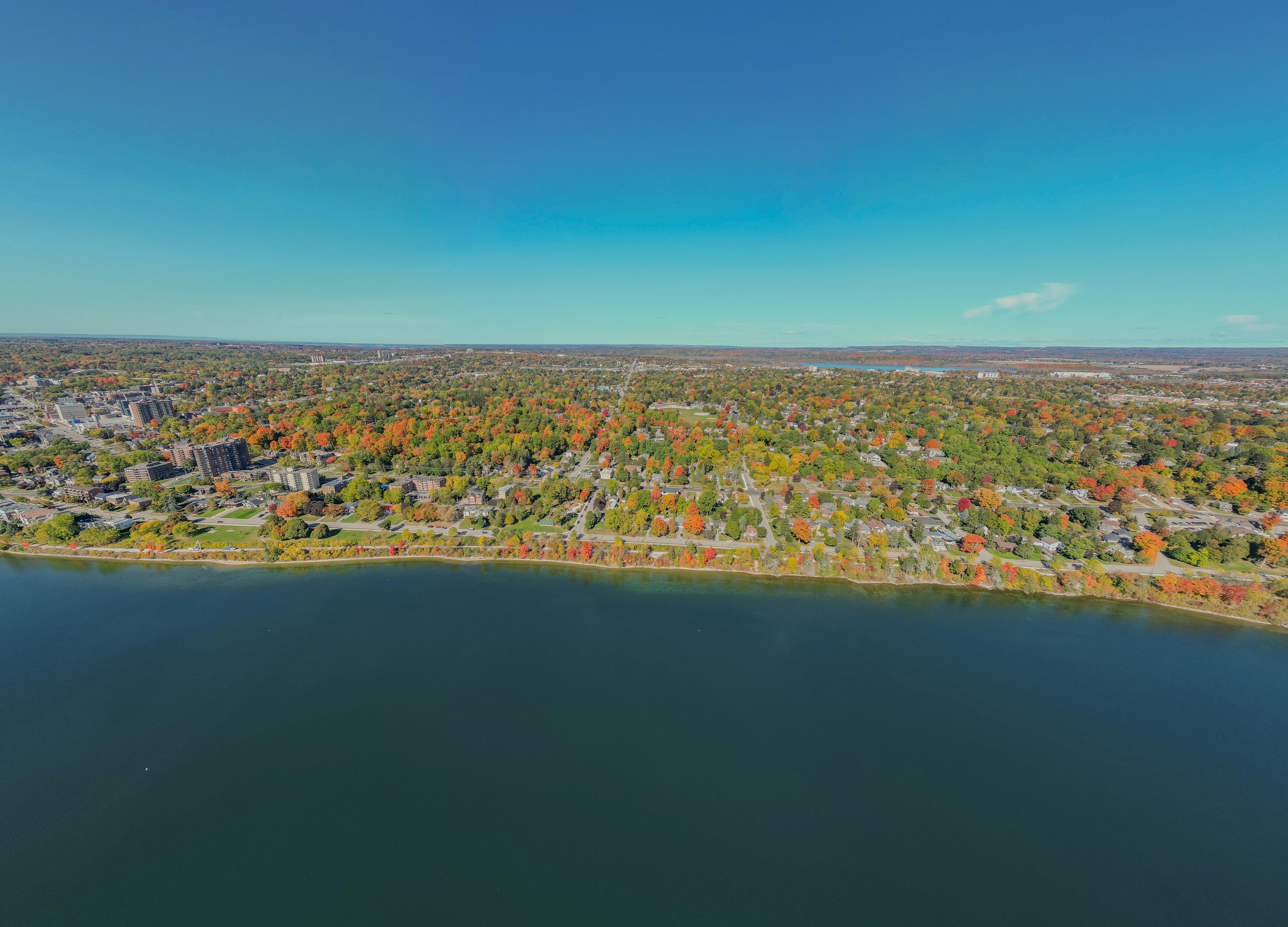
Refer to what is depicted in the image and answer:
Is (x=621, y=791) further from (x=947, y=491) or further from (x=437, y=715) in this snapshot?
(x=947, y=491)

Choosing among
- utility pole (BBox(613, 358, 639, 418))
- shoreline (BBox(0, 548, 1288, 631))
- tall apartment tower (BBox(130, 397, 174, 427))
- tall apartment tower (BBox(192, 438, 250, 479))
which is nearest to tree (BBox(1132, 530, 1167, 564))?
shoreline (BBox(0, 548, 1288, 631))

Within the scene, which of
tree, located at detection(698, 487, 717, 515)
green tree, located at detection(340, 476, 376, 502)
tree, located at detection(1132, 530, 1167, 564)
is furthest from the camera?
green tree, located at detection(340, 476, 376, 502)

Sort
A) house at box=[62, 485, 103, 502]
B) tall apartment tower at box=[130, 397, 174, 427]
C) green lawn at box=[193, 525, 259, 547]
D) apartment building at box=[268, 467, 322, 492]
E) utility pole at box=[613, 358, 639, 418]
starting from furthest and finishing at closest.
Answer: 1. utility pole at box=[613, 358, 639, 418]
2. tall apartment tower at box=[130, 397, 174, 427]
3. apartment building at box=[268, 467, 322, 492]
4. house at box=[62, 485, 103, 502]
5. green lawn at box=[193, 525, 259, 547]

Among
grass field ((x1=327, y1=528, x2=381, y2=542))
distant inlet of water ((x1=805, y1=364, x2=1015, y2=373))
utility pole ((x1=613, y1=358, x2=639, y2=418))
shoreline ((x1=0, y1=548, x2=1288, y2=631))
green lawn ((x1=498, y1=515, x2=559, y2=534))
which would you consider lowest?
shoreline ((x1=0, y1=548, x2=1288, y2=631))

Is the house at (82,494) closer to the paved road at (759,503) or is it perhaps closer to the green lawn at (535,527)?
the green lawn at (535,527)

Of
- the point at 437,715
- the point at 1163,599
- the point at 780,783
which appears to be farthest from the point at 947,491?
the point at 437,715

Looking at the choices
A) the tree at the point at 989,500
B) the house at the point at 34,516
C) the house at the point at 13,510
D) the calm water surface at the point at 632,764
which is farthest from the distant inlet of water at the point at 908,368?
the house at the point at 13,510

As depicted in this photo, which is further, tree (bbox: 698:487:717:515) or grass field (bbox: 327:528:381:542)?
tree (bbox: 698:487:717:515)

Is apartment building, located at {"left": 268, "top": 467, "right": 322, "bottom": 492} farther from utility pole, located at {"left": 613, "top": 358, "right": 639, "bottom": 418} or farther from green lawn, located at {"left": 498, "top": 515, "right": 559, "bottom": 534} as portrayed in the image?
utility pole, located at {"left": 613, "top": 358, "right": 639, "bottom": 418}
